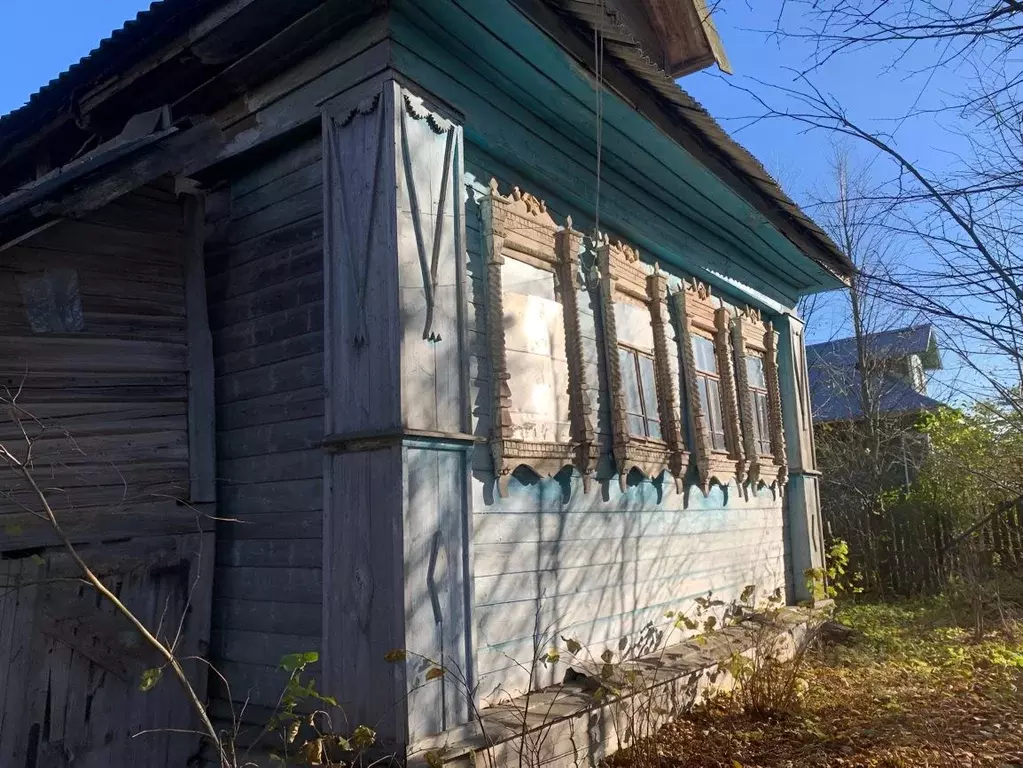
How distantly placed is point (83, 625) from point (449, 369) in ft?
6.68

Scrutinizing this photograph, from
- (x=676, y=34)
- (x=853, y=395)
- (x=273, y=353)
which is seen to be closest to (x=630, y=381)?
(x=273, y=353)

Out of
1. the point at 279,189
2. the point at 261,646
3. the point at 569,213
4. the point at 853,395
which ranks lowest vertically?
the point at 261,646

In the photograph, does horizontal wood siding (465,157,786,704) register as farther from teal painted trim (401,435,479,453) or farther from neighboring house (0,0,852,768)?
teal painted trim (401,435,479,453)

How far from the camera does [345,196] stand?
143 inches

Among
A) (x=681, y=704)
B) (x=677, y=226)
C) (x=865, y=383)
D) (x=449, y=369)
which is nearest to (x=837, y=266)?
(x=677, y=226)

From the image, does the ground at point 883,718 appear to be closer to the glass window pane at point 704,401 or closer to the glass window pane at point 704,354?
the glass window pane at point 704,401

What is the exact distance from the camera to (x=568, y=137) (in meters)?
5.03

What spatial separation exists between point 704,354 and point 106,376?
460 centimetres

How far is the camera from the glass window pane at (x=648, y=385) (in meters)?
5.55

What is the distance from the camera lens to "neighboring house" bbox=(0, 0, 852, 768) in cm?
336

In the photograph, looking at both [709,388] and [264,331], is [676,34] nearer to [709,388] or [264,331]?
[709,388]

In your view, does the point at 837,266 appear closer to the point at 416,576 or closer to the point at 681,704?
the point at 681,704

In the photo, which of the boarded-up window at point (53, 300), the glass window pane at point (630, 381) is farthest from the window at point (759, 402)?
the boarded-up window at point (53, 300)

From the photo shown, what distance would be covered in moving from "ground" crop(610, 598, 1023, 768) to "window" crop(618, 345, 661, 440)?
1901 millimetres
